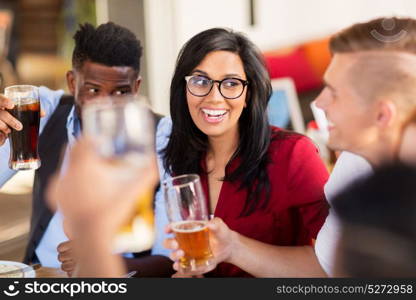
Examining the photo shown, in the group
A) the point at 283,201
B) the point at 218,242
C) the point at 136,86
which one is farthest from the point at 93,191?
the point at 136,86

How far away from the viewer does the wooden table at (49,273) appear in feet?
3.67

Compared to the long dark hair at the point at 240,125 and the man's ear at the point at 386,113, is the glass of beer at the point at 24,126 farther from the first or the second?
the man's ear at the point at 386,113

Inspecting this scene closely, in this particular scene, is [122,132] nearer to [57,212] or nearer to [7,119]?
[7,119]

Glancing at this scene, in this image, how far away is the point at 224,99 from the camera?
1.15m

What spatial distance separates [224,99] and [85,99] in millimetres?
371

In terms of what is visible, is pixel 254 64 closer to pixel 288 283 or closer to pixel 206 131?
pixel 206 131

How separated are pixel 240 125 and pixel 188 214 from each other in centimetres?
40

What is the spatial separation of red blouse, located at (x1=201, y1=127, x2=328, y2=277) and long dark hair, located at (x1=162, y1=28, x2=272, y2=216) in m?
0.02

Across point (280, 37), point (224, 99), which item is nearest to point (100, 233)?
point (224, 99)

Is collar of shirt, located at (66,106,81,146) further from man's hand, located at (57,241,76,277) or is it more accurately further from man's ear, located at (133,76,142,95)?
man's hand, located at (57,241,76,277)

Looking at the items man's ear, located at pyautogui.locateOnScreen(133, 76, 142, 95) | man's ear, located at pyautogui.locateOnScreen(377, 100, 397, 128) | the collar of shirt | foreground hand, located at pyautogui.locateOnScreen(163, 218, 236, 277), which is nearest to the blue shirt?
the collar of shirt

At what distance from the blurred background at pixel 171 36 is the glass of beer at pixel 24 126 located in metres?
0.30

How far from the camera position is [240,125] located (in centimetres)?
127

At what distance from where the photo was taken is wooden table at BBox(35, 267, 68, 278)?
3.67 feet
